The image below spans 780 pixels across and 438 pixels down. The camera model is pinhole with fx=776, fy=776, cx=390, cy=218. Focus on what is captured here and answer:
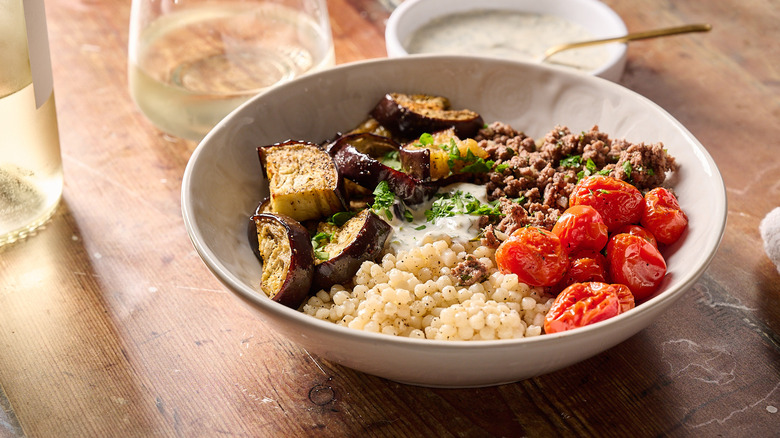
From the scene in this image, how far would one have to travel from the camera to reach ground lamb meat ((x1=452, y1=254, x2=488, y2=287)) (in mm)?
1394

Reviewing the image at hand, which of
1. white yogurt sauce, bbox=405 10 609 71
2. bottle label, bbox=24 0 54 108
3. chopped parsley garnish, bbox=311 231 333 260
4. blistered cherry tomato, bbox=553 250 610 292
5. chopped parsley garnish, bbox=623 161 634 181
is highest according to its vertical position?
bottle label, bbox=24 0 54 108

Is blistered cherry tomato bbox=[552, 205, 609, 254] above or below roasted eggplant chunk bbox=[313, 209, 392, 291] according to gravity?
above

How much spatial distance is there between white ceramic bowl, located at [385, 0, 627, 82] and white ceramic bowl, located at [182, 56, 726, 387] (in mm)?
316

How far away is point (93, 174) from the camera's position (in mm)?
1921

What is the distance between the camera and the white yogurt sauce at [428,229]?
1.50 m

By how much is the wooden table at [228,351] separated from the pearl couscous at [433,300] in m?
0.12

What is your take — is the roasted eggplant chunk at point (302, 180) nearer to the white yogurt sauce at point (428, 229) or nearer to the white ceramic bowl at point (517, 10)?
the white yogurt sauce at point (428, 229)

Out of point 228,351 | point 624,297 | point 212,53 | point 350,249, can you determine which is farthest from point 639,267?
point 212,53

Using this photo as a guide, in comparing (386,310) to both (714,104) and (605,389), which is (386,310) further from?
(714,104)

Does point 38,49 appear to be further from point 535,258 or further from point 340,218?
point 535,258

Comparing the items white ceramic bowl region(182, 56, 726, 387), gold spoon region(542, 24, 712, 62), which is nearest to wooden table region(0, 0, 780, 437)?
white ceramic bowl region(182, 56, 726, 387)

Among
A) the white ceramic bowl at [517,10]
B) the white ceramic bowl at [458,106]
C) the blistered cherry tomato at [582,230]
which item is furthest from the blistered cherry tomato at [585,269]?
the white ceramic bowl at [517,10]

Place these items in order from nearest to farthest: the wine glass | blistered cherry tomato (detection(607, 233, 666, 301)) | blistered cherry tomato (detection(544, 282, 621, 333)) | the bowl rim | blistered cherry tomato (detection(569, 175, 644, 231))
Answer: the bowl rim
blistered cherry tomato (detection(544, 282, 621, 333))
blistered cherry tomato (detection(607, 233, 666, 301))
blistered cherry tomato (detection(569, 175, 644, 231))
the wine glass

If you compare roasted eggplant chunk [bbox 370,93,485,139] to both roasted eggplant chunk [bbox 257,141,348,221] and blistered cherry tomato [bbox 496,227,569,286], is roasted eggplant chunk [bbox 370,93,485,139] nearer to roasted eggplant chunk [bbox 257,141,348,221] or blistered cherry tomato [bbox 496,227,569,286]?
roasted eggplant chunk [bbox 257,141,348,221]
